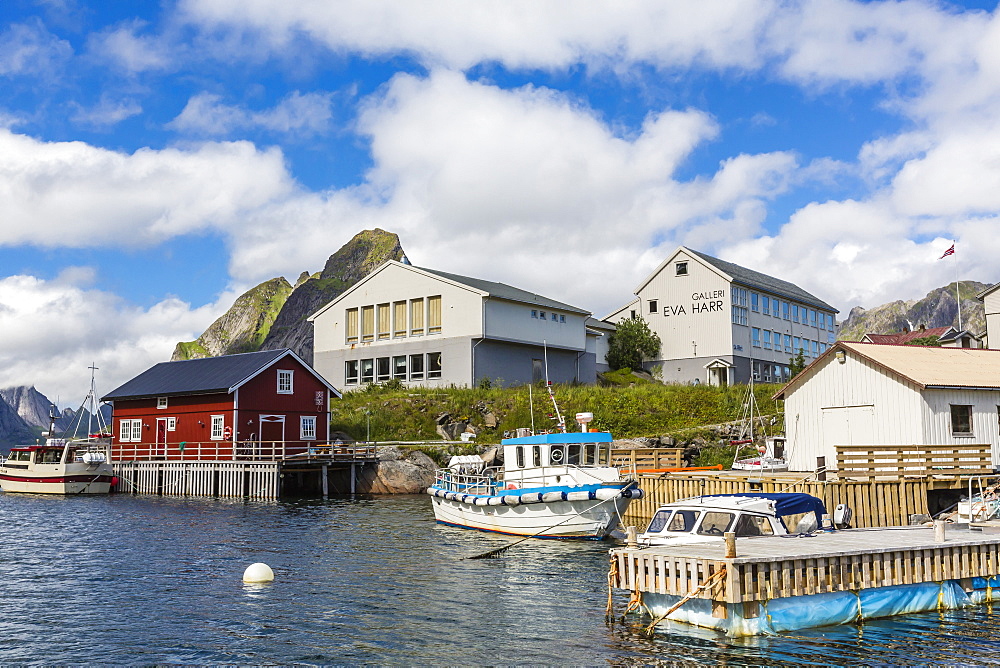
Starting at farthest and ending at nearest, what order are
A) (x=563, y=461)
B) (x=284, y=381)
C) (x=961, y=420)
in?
(x=284, y=381), (x=961, y=420), (x=563, y=461)

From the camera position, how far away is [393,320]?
64.9 m

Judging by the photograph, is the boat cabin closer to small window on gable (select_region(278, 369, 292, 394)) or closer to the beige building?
the beige building

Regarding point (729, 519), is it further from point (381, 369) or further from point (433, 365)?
point (381, 369)

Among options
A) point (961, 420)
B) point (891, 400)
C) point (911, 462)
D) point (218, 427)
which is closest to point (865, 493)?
point (911, 462)

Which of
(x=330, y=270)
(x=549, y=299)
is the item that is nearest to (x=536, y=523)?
(x=549, y=299)

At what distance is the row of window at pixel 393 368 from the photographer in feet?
205

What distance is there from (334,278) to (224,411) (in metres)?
130

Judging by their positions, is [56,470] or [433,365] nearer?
[56,470]

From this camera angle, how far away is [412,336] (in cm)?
6388

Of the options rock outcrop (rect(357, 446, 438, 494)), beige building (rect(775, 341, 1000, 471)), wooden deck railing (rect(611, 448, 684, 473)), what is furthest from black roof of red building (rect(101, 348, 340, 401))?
beige building (rect(775, 341, 1000, 471))

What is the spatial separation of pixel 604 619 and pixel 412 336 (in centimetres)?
4855

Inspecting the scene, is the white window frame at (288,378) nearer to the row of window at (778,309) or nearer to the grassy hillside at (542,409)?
the grassy hillside at (542,409)

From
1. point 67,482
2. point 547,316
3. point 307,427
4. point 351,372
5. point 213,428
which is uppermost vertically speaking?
point 547,316

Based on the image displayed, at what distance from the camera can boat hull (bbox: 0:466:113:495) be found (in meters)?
50.0
